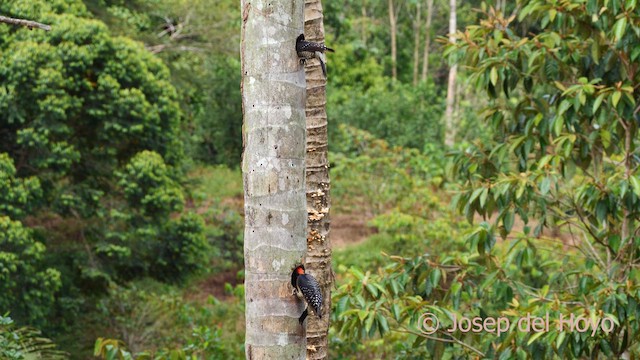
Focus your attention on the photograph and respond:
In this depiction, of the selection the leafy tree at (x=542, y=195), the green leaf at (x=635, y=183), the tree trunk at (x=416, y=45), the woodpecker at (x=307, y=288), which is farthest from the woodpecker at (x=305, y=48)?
the tree trunk at (x=416, y=45)

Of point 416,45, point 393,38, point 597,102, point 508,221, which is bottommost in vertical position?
point 508,221

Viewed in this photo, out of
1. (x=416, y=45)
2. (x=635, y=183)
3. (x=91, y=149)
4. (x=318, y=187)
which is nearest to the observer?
(x=318, y=187)

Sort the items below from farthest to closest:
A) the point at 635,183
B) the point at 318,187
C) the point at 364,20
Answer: the point at 364,20
the point at 635,183
the point at 318,187

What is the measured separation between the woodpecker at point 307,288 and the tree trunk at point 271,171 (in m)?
0.02

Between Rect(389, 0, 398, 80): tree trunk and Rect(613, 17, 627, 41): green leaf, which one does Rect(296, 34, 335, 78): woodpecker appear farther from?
Rect(389, 0, 398, 80): tree trunk

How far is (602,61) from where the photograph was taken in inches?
209

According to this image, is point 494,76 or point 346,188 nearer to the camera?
point 494,76

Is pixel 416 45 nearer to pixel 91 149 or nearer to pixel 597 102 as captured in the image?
pixel 91 149

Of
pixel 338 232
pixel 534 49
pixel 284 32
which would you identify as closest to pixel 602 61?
pixel 534 49

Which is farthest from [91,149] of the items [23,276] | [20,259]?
[23,276]

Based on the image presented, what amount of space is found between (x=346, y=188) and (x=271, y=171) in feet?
43.0

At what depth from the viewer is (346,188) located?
15.9 m

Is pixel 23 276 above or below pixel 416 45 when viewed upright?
below

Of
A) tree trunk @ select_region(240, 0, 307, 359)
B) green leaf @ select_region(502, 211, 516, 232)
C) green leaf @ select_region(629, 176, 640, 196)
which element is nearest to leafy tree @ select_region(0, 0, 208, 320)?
green leaf @ select_region(502, 211, 516, 232)
